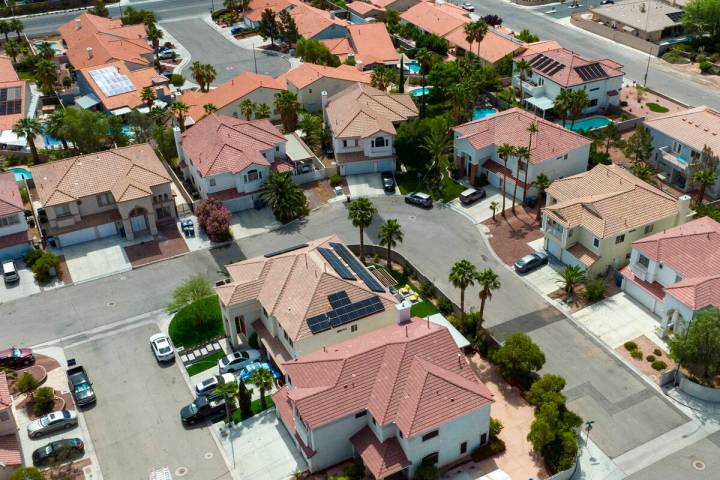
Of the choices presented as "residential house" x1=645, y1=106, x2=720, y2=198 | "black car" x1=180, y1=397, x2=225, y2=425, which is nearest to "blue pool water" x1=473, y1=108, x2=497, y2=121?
"residential house" x1=645, y1=106, x2=720, y2=198

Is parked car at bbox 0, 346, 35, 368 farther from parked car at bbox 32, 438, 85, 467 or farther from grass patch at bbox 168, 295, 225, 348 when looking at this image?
grass patch at bbox 168, 295, 225, 348

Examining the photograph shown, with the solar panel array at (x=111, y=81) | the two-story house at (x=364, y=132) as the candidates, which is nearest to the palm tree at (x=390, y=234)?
the two-story house at (x=364, y=132)

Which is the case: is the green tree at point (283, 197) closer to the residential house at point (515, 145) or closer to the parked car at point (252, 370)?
the residential house at point (515, 145)

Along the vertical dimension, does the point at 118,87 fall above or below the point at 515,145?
below

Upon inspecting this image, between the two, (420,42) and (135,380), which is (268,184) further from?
(420,42)

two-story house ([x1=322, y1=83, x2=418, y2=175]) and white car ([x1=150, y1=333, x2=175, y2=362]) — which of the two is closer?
white car ([x1=150, y1=333, x2=175, y2=362])

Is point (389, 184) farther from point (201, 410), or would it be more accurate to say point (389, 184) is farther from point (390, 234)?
point (201, 410)

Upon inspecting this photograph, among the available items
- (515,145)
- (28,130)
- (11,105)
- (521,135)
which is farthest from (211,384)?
(11,105)
